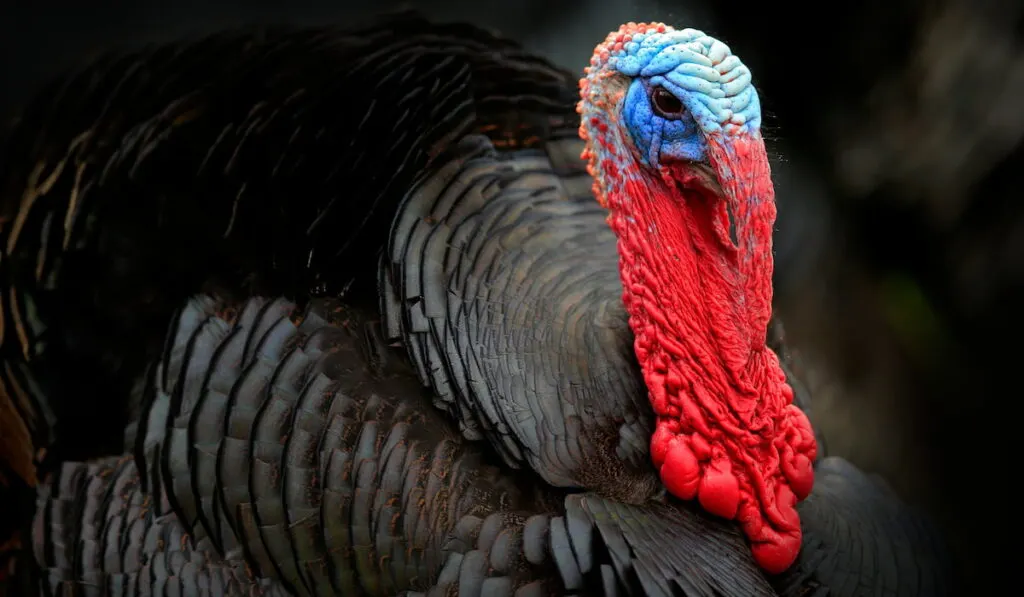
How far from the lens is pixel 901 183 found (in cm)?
84

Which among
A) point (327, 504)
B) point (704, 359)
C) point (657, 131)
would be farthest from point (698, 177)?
point (327, 504)

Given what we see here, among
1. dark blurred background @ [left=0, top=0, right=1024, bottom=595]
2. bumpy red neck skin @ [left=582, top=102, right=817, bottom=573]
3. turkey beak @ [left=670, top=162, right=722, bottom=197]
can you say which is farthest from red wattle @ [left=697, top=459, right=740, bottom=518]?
turkey beak @ [left=670, top=162, right=722, bottom=197]

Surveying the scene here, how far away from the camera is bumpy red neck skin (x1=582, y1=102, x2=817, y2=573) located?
1.16 m

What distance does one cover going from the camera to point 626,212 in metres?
1.22

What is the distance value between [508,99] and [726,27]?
0.46m

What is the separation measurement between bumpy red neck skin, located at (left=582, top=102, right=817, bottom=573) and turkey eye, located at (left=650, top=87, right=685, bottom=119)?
68 millimetres

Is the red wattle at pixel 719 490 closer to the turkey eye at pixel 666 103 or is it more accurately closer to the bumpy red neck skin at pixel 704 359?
the bumpy red neck skin at pixel 704 359

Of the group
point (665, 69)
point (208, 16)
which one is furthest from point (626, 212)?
point (208, 16)

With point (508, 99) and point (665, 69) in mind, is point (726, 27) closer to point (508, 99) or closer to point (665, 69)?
point (665, 69)

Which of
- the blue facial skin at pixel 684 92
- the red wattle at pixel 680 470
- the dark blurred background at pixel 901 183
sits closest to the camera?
the dark blurred background at pixel 901 183

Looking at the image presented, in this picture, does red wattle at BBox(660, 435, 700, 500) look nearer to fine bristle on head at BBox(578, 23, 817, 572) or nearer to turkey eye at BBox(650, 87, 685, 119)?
fine bristle on head at BBox(578, 23, 817, 572)

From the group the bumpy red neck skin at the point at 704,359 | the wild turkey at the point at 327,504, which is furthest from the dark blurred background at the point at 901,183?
the wild turkey at the point at 327,504

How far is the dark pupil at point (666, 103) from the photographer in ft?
3.67

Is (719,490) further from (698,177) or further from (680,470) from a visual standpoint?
(698,177)
